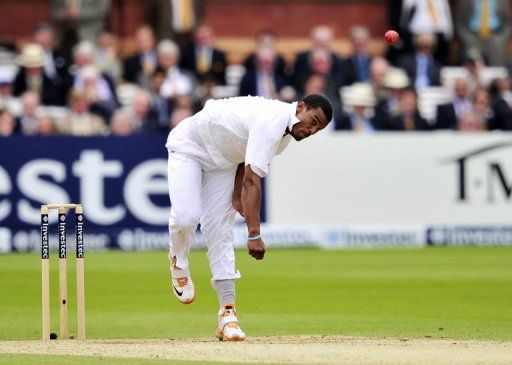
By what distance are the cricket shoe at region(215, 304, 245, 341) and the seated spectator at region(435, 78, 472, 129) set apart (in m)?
10.8

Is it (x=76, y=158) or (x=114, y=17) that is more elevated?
(x=114, y=17)

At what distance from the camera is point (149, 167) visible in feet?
62.6

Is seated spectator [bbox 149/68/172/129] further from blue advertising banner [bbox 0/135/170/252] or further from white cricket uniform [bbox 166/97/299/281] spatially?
white cricket uniform [bbox 166/97/299/281]

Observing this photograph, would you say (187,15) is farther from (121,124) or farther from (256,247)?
(256,247)

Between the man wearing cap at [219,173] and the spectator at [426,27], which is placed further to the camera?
the spectator at [426,27]

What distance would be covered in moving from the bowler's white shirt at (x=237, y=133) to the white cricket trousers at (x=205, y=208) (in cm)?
9

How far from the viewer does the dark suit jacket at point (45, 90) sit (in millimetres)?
20484

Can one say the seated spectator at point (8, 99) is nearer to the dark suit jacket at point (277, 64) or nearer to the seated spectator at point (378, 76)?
the dark suit jacket at point (277, 64)

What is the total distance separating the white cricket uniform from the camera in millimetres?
10039

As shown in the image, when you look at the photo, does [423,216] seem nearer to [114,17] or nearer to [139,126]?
[139,126]

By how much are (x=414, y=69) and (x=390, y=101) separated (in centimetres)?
167

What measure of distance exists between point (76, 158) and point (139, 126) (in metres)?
1.38

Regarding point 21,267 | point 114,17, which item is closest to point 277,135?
point 21,267

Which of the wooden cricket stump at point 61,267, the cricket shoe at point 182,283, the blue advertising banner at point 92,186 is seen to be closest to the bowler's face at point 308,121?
the cricket shoe at point 182,283
